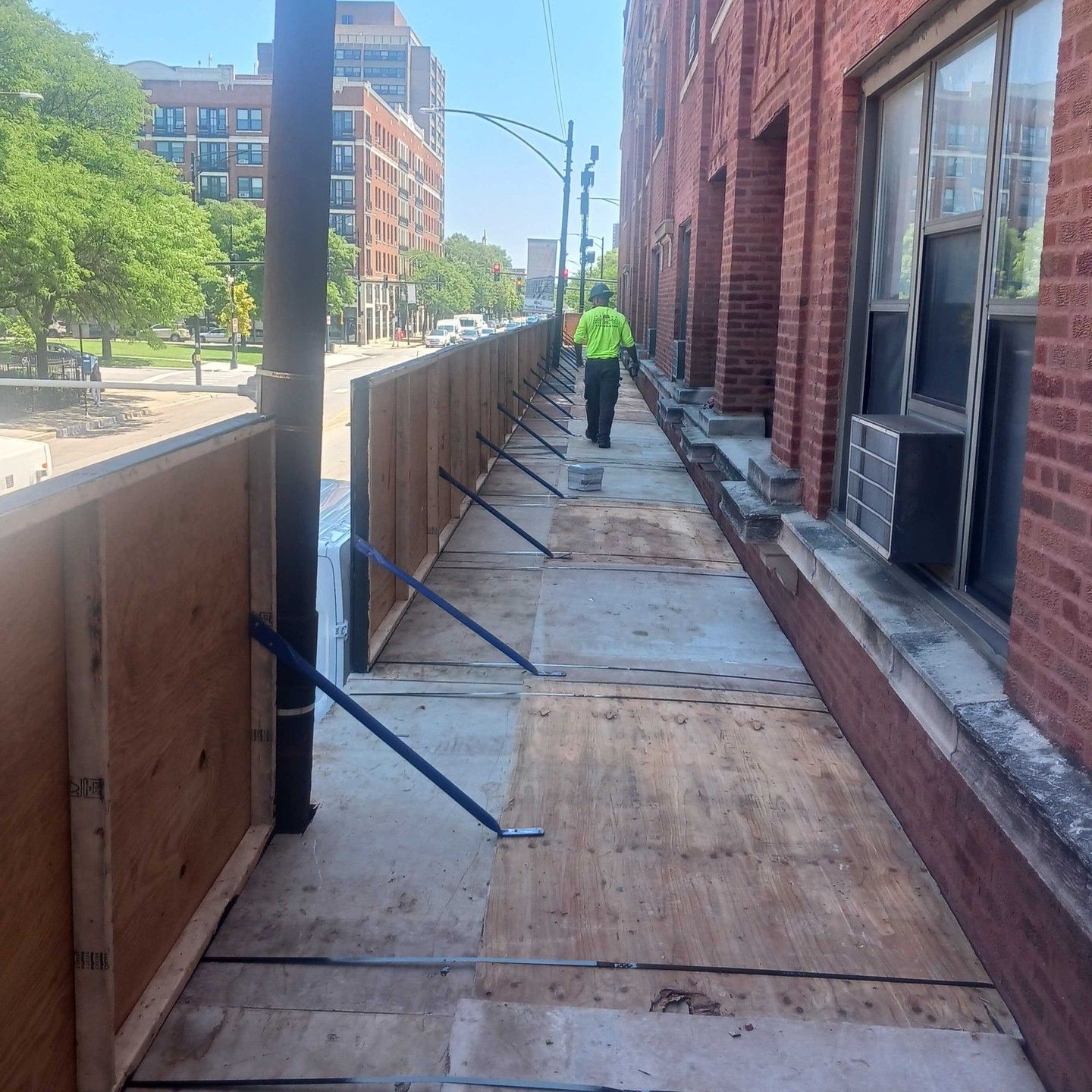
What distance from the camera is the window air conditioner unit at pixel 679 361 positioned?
13.1 metres

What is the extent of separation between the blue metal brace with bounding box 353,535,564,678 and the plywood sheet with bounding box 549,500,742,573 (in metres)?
2.33

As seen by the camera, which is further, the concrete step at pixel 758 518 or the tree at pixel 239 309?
the tree at pixel 239 309

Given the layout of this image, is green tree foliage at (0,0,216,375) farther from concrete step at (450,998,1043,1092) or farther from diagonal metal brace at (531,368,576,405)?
concrete step at (450,998,1043,1092)

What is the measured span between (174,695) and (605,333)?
11504mm

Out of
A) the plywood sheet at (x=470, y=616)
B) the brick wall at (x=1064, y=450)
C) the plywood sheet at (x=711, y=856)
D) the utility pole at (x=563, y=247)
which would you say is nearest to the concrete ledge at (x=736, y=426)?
the plywood sheet at (x=470, y=616)

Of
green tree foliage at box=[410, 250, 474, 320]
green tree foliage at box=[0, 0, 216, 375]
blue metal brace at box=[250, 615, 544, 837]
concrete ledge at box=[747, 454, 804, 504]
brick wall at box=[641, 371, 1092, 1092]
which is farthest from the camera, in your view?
green tree foliage at box=[410, 250, 474, 320]

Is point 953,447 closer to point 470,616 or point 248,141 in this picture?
point 470,616

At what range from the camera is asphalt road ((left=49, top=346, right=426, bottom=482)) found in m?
22.0

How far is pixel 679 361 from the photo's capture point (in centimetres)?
1360

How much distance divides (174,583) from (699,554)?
226 inches

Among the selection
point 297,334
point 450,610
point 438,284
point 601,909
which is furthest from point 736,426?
point 438,284

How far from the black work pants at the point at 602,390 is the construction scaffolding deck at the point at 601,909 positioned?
8.18m

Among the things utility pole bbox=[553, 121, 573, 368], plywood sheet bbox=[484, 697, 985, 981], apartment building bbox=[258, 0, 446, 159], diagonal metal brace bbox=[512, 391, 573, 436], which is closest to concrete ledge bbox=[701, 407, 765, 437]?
plywood sheet bbox=[484, 697, 985, 981]

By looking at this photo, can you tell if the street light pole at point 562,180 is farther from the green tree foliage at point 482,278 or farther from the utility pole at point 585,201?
the green tree foliage at point 482,278
